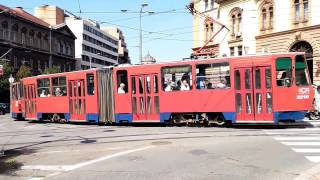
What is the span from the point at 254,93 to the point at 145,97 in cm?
539

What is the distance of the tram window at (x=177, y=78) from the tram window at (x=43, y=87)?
30.6 feet

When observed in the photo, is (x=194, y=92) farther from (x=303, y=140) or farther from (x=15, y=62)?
(x=15, y=62)

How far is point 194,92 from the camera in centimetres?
2078

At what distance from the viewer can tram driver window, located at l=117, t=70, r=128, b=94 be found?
22.8 m

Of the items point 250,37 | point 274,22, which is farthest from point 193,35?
point 274,22

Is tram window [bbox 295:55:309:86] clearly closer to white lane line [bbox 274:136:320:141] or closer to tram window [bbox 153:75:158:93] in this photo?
white lane line [bbox 274:136:320:141]

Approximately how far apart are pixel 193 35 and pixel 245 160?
44.4 metres

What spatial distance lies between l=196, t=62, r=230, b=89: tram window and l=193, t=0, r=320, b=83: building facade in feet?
40.0

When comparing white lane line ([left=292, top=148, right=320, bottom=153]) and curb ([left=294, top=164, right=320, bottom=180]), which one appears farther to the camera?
white lane line ([left=292, top=148, right=320, bottom=153])

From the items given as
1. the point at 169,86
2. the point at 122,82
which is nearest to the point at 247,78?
the point at 169,86

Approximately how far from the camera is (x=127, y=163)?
1138 cm

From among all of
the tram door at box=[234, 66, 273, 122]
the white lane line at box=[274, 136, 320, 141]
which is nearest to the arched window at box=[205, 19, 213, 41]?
the tram door at box=[234, 66, 273, 122]

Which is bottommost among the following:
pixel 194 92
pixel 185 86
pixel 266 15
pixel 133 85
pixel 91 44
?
pixel 194 92

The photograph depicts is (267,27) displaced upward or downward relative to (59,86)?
upward
